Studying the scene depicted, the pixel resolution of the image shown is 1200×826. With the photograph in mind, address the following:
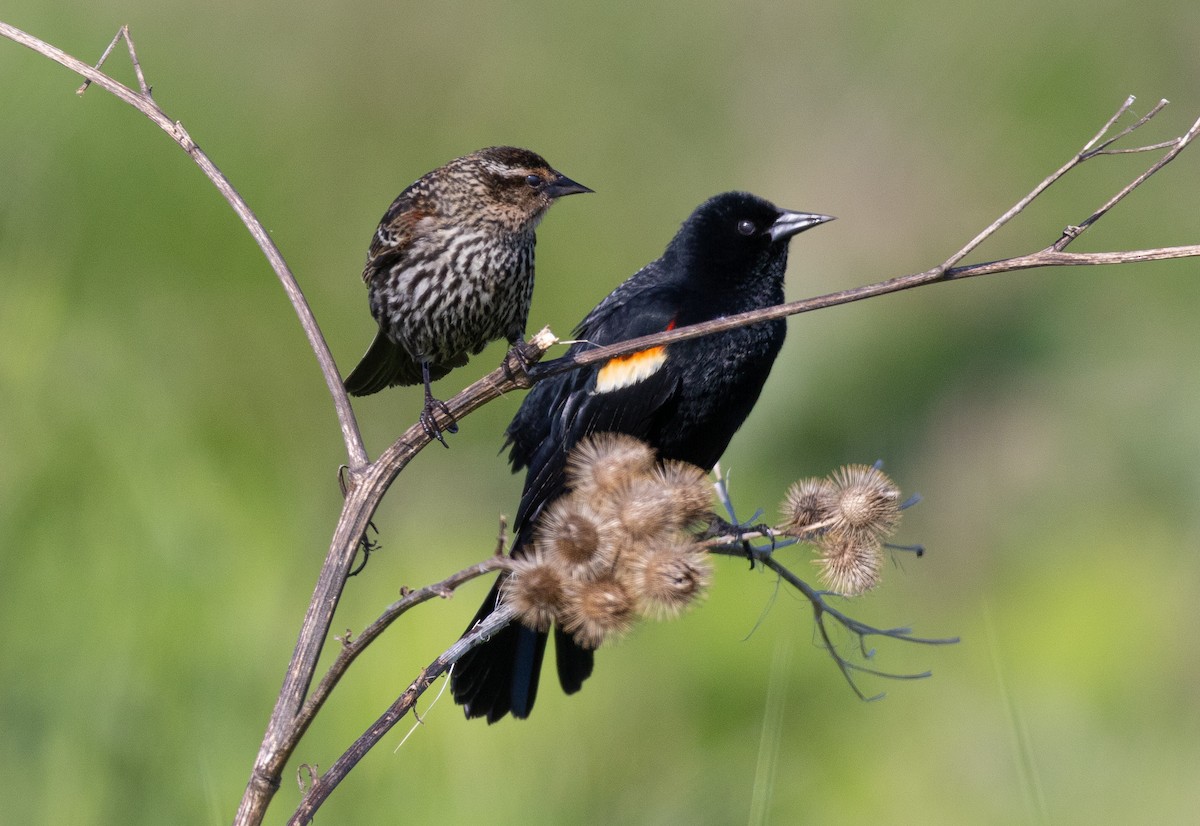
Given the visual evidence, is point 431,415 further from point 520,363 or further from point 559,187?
point 559,187

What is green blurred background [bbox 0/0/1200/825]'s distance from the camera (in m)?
2.88

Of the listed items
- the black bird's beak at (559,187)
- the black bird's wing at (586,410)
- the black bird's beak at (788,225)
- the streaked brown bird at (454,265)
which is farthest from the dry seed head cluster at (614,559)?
the black bird's beak at (788,225)

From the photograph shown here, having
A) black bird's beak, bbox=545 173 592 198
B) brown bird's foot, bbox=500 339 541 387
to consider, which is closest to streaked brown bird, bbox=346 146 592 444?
black bird's beak, bbox=545 173 592 198

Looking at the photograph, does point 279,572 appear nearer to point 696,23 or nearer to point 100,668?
point 100,668

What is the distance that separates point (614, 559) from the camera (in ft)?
4.88

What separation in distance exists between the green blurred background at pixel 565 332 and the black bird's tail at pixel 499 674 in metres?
0.40

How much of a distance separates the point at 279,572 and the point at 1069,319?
3235 millimetres

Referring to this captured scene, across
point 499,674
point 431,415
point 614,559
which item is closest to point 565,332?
point 499,674

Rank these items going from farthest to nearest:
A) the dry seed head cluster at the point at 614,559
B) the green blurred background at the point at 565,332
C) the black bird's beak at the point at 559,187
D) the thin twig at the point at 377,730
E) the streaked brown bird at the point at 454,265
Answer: the green blurred background at the point at 565,332, the black bird's beak at the point at 559,187, the streaked brown bird at the point at 454,265, the dry seed head cluster at the point at 614,559, the thin twig at the point at 377,730

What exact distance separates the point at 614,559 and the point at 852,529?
1.31ft

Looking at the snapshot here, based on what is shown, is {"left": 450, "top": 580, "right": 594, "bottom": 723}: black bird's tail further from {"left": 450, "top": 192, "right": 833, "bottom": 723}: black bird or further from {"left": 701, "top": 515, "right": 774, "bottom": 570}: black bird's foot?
{"left": 701, "top": 515, "right": 774, "bottom": 570}: black bird's foot

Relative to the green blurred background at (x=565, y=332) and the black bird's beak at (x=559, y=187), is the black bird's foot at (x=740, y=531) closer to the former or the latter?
the green blurred background at (x=565, y=332)

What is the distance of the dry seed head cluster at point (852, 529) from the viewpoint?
5.76 ft

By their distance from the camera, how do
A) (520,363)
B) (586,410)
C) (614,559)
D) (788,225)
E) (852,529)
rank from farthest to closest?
(788,225), (586,410), (852,529), (520,363), (614,559)
